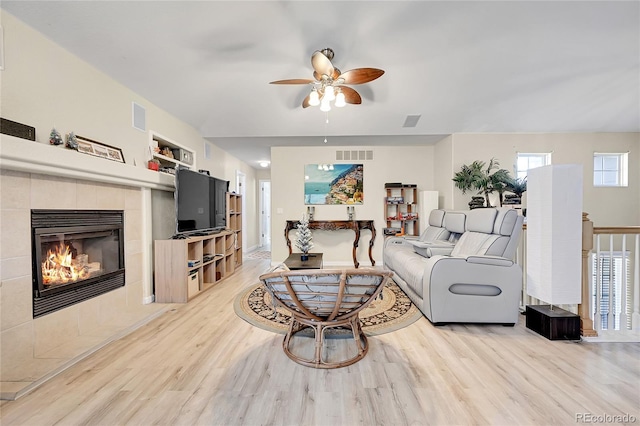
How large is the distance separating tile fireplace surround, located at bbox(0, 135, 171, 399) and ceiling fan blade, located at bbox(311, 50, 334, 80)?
6.77 feet

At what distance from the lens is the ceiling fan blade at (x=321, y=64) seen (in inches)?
87.2

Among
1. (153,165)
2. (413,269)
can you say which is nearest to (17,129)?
(153,165)

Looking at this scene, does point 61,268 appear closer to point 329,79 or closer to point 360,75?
point 329,79

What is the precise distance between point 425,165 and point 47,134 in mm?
5344

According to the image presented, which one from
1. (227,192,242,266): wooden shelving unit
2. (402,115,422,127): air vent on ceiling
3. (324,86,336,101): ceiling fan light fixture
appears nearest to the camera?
(324,86,336,101): ceiling fan light fixture

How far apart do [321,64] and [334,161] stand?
2.96 m

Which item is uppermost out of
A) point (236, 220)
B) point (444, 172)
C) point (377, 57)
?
point (377, 57)

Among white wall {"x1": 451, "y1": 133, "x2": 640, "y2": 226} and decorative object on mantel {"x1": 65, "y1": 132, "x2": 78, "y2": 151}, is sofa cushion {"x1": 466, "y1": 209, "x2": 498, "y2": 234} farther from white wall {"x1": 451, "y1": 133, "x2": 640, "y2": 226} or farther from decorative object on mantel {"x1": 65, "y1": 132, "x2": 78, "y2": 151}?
decorative object on mantel {"x1": 65, "y1": 132, "x2": 78, "y2": 151}

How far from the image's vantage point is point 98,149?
2453 millimetres

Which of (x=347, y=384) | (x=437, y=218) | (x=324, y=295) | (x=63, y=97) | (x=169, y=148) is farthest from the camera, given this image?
(x=437, y=218)

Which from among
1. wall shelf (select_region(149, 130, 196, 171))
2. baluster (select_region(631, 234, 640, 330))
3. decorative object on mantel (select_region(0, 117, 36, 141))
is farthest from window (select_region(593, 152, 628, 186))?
decorative object on mantel (select_region(0, 117, 36, 141))

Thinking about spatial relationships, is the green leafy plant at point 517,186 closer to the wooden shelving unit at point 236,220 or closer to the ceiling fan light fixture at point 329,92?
the ceiling fan light fixture at point 329,92

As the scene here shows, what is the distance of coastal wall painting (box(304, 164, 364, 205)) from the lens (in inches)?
205

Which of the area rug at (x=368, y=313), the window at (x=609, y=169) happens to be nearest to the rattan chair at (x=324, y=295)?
the area rug at (x=368, y=313)
